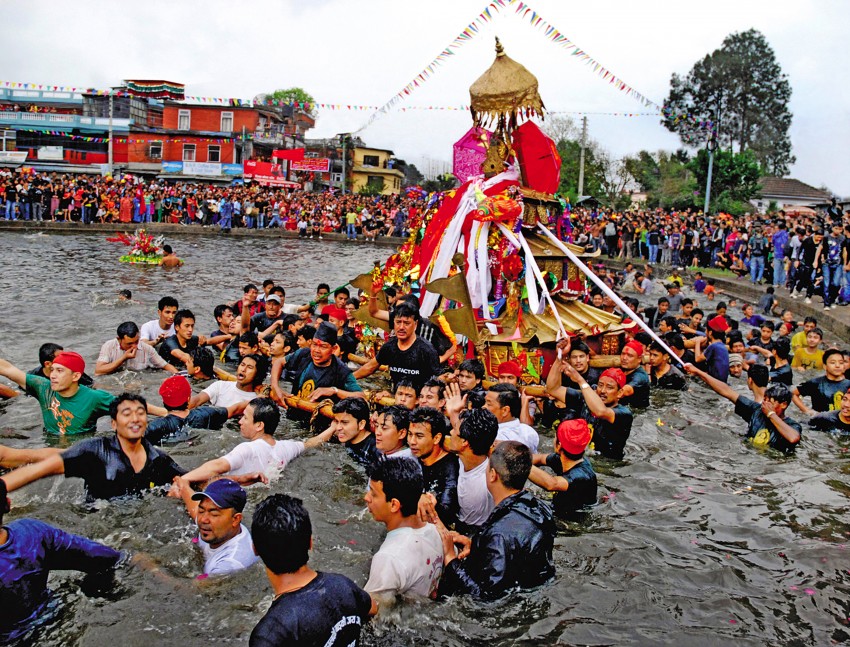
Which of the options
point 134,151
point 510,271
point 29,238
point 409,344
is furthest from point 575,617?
point 134,151

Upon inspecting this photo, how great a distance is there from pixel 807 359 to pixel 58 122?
1845 inches

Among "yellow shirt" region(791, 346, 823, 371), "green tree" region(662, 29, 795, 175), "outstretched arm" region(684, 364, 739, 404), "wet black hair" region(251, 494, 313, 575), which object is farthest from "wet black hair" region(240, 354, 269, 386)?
"green tree" region(662, 29, 795, 175)

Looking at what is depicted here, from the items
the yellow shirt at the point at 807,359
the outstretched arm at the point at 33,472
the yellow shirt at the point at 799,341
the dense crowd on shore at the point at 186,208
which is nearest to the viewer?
the outstretched arm at the point at 33,472

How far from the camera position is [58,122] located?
149 feet

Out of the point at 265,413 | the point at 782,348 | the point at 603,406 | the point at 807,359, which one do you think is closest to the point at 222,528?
the point at 265,413

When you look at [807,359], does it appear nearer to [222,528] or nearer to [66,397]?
[222,528]

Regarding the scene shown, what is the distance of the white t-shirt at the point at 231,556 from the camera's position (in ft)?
13.3

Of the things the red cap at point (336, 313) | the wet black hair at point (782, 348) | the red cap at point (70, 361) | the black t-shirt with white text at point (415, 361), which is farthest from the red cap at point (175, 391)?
the wet black hair at point (782, 348)

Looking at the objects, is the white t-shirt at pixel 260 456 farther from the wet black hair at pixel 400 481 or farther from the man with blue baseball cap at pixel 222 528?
the wet black hair at pixel 400 481

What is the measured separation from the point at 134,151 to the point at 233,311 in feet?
134

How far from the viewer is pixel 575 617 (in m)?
4.32

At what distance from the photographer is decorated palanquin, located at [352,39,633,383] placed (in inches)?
347

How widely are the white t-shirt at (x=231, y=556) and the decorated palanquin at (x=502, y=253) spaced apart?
4817 millimetres

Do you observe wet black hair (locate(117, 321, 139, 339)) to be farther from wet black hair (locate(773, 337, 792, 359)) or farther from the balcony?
the balcony
